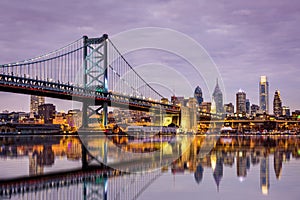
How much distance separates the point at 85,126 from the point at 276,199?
60.3 meters

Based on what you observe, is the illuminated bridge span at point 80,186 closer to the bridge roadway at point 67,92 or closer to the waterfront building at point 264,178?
the waterfront building at point 264,178

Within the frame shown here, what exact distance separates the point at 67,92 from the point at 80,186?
4997cm

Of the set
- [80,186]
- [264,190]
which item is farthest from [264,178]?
[80,186]

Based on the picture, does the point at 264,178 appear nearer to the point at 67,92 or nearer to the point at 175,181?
the point at 175,181

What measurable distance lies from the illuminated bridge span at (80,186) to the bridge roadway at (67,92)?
38.5m

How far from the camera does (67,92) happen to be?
204ft

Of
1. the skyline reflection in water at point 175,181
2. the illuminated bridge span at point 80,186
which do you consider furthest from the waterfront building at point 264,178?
the illuminated bridge span at point 80,186

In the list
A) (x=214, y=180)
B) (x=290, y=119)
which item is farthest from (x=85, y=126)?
(x=290, y=119)

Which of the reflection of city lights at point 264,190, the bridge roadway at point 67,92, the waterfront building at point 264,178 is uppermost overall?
the bridge roadway at point 67,92

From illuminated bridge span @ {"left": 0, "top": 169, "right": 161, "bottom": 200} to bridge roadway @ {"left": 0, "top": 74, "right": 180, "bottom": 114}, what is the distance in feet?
126

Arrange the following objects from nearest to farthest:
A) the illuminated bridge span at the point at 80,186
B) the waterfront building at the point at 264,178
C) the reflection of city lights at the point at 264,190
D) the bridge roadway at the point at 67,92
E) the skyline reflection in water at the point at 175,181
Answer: the illuminated bridge span at the point at 80,186 → the skyline reflection in water at the point at 175,181 → the reflection of city lights at the point at 264,190 → the waterfront building at the point at 264,178 → the bridge roadway at the point at 67,92

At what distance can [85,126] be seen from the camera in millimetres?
70125

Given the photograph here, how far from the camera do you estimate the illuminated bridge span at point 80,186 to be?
1156cm

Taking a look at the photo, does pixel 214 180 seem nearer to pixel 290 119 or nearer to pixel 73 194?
pixel 73 194
